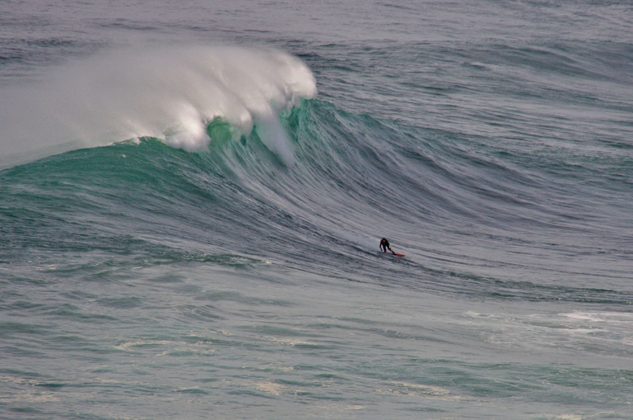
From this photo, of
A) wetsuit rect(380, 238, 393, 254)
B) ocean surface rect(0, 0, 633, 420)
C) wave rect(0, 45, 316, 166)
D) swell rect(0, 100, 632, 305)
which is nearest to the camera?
ocean surface rect(0, 0, 633, 420)

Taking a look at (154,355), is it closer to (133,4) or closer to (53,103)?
(53,103)

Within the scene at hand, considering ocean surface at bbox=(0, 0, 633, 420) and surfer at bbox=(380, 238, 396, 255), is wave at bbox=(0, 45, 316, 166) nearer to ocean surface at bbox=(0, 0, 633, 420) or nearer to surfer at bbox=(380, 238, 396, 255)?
ocean surface at bbox=(0, 0, 633, 420)

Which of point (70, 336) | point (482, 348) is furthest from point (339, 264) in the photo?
point (70, 336)

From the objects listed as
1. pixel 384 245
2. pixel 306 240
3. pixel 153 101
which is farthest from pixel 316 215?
pixel 384 245

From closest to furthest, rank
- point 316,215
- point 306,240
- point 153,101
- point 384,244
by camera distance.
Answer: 1. point 384,244
2. point 306,240
3. point 153,101
4. point 316,215

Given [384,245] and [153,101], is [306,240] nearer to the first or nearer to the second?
[384,245]

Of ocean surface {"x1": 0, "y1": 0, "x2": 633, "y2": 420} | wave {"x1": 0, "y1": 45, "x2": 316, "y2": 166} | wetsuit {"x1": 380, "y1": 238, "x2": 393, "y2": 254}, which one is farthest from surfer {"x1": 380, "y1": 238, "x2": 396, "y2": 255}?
wave {"x1": 0, "y1": 45, "x2": 316, "y2": 166}

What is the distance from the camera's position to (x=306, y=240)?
15.8 meters

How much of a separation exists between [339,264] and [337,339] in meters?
4.44

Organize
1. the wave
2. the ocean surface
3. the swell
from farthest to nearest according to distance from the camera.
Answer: the wave → the swell → the ocean surface

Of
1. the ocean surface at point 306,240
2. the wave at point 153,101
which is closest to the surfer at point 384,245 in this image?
the ocean surface at point 306,240

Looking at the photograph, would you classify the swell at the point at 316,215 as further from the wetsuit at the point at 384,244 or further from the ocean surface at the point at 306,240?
the wetsuit at the point at 384,244

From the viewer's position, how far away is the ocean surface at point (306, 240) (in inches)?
351

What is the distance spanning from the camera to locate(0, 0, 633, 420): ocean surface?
29.3 feet
